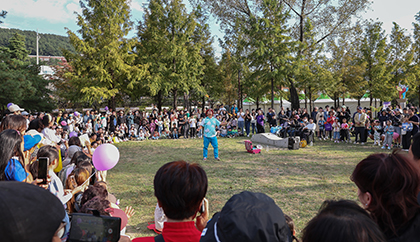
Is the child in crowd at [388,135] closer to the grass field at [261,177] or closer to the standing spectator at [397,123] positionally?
the standing spectator at [397,123]

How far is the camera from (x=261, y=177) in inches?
282

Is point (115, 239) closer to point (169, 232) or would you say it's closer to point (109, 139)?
point (169, 232)

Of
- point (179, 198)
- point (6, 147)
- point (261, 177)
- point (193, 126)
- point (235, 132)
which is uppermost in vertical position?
point (6, 147)

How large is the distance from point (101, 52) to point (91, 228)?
20.6 metres

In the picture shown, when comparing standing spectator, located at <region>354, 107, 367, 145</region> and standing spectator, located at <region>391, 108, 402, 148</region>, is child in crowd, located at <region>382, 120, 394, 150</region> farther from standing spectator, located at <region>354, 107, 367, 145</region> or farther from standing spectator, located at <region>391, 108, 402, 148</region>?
standing spectator, located at <region>354, 107, 367, 145</region>

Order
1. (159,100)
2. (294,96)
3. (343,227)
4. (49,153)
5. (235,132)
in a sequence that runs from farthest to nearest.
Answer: (159,100) → (294,96) → (235,132) → (49,153) → (343,227)

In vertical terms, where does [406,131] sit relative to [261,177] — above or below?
above

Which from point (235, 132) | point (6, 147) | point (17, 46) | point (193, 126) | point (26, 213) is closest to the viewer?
point (26, 213)

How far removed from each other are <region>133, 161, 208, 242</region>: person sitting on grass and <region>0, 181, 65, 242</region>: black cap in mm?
694

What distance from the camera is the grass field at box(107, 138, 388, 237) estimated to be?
16.7 feet

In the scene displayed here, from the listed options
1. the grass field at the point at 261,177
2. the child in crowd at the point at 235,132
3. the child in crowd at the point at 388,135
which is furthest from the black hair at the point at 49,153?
the child in crowd at the point at 235,132

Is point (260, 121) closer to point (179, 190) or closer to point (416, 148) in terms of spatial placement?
point (416, 148)

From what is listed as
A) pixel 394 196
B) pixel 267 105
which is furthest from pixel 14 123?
pixel 267 105

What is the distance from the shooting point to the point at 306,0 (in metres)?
21.8
